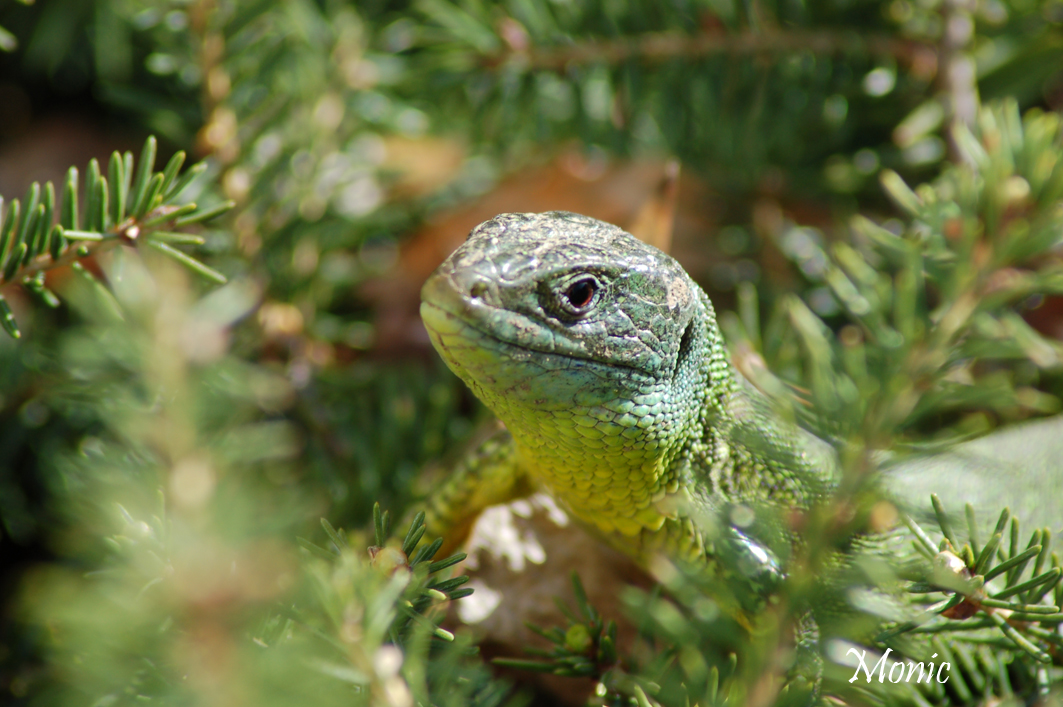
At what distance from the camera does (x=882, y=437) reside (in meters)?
0.84

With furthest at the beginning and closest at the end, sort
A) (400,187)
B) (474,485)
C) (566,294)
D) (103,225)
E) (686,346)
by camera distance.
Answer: (400,187), (474,485), (686,346), (566,294), (103,225)

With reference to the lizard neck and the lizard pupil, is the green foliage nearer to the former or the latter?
the lizard neck

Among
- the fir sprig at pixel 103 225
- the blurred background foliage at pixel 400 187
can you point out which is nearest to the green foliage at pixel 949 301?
the blurred background foliage at pixel 400 187

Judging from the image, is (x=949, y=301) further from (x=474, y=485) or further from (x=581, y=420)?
(x=474, y=485)

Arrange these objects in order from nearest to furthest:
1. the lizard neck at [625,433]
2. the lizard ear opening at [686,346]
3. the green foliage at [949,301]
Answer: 1. the green foliage at [949,301]
2. the lizard neck at [625,433]
3. the lizard ear opening at [686,346]

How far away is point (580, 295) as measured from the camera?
4.64ft

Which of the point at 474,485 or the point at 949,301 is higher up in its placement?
the point at 949,301

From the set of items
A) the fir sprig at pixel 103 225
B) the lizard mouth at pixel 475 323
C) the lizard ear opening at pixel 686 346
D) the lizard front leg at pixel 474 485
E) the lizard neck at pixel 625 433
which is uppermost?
the fir sprig at pixel 103 225

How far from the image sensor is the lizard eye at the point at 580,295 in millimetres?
1388

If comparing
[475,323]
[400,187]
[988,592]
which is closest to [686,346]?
[475,323]

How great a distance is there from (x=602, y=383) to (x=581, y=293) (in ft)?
0.55

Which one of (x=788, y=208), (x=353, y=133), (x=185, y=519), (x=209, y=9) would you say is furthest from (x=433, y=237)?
(x=185, y=519)

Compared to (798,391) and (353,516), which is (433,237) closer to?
(353,516)

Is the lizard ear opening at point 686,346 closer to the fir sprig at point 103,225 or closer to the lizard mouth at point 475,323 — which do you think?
the lizard mouth at point 475,323
